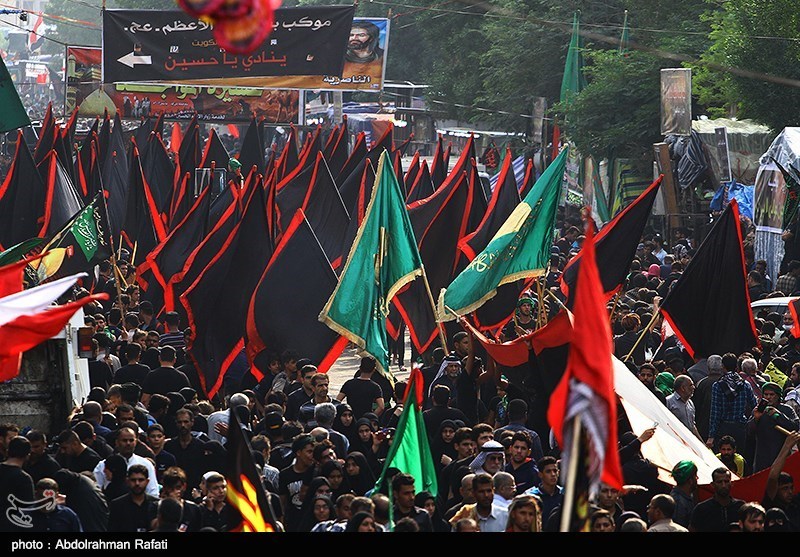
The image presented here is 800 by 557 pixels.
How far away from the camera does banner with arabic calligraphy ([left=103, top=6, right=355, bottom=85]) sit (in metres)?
32.6

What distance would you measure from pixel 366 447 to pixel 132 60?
23973mm

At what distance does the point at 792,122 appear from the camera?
25.3 meters

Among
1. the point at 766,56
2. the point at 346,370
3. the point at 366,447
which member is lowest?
the point at 346,370

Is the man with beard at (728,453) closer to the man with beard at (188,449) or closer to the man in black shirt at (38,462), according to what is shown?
the man with beard at (188,449)

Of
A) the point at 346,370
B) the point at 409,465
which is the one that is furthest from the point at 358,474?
the point at 346,370

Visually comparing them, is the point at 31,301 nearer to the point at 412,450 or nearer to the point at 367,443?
the point at 367,443

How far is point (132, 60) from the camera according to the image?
107ft

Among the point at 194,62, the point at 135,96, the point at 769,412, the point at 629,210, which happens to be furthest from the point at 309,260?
the point at 135,96

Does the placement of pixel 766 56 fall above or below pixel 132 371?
above

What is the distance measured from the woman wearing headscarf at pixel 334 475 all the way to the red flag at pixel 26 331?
161 cm

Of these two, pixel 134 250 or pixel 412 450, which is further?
pixel 134 250

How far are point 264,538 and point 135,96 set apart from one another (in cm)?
3230

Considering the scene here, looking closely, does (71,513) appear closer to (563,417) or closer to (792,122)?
(563,417)

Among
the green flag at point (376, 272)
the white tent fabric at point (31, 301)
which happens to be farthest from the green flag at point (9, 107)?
the white tent fabric at point (31, 301)
